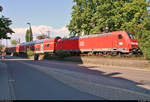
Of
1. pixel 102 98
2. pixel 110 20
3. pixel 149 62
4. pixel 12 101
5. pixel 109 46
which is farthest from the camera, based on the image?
pixel 110 20

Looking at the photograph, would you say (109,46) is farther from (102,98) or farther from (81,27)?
(102,98)

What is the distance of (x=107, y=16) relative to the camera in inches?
1211

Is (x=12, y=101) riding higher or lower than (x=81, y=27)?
lower

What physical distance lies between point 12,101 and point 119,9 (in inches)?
1136

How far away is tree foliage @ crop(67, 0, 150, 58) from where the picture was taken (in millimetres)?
28156

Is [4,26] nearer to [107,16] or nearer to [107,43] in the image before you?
[107,43]

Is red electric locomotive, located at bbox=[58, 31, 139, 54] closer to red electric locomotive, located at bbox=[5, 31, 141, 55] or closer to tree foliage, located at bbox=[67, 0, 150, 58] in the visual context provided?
red electric locomotive, located at bbox=[5, 31, 141, 55]

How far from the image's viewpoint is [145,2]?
28.4 m

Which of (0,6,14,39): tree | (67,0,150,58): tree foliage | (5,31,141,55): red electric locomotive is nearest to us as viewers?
(0,6,14,39): tree

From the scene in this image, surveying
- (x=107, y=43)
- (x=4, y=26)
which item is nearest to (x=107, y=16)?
(x=107, y=43)

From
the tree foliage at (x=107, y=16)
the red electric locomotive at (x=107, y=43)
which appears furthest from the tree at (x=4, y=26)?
the tree foliage at (x=107, y=16)

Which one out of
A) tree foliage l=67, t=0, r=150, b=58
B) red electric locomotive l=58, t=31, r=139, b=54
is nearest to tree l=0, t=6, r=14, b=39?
red electric locomotive l=58, t=31, r=139, b=54

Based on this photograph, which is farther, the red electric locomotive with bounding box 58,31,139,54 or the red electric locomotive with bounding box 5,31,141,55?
the red electric locomotive with bounding box 5,31,141,55

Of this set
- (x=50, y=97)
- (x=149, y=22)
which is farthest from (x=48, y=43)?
(x=50, y=97)
